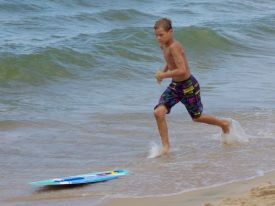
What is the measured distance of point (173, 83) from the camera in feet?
22.1

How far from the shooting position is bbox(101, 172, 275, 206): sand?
4.64 meters

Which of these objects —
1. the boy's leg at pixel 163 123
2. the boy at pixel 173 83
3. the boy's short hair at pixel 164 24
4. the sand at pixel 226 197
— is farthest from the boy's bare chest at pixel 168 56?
the sand at pixel 226 197

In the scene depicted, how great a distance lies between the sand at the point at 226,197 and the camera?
15.2 ft

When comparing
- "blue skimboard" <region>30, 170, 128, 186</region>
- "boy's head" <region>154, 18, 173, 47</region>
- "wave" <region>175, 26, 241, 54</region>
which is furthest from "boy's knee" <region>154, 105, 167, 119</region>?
"wave" <region>175, 26, 241, 54</region>

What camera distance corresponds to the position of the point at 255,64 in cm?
1247

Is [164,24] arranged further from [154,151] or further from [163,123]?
[154,151]

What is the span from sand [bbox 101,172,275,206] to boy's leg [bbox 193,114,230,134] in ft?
4.43

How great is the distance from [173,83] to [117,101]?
261 centimetres

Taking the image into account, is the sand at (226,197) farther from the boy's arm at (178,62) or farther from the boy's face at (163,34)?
the boy's face at (163,34)

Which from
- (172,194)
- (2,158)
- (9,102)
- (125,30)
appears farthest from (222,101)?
(125,30)

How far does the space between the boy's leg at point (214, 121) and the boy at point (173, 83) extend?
0.02 metres

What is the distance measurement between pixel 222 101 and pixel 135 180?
3734 millimetres

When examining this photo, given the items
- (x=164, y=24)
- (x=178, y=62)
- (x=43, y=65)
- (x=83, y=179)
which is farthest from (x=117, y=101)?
(x=83, y=179)

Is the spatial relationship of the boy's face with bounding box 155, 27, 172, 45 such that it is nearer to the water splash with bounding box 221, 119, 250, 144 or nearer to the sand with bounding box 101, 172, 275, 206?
the water splash with bounding box 221, 119, 250, 144
